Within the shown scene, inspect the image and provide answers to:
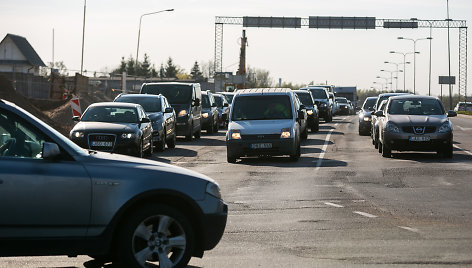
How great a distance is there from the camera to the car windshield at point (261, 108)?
24469mm

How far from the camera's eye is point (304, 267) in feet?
28.3

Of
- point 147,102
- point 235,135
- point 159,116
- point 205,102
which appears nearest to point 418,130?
point 235,135

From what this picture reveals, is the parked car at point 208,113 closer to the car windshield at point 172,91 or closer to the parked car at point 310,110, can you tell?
the parked car at point 310,110

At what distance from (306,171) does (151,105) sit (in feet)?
31.6

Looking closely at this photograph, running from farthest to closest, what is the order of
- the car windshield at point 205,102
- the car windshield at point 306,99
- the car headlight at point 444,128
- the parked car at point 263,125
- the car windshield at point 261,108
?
the car windshield at point 205,102 < the car windshield at point 306,99 < the car windshield at point 261,108 < the car headlight at point 444,128 < the parked car at point 263,125

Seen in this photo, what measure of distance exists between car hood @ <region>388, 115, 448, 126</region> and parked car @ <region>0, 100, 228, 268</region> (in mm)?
16794

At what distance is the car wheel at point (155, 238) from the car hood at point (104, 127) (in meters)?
15.6

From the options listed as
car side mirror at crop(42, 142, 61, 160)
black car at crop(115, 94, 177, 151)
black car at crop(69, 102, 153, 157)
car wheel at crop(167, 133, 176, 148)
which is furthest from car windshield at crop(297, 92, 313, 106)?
car side mirror at crop(42, 142, 61, 160)

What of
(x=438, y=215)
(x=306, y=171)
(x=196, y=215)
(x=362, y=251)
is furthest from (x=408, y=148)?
(x=196, y=215)

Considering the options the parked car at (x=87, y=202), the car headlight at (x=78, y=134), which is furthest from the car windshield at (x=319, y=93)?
the parked car at (x=87, y=202)

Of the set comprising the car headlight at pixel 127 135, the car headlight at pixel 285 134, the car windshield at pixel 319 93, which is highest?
the car windshield at pixel 319 93

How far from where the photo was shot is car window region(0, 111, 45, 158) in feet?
25.5

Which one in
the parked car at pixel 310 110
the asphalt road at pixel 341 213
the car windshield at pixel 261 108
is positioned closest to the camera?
the asphalt road at pixel 341 213

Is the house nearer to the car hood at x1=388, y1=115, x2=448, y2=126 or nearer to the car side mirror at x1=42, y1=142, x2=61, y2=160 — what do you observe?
the car hood at x1=388, y1=115, x2=448, y2=126
